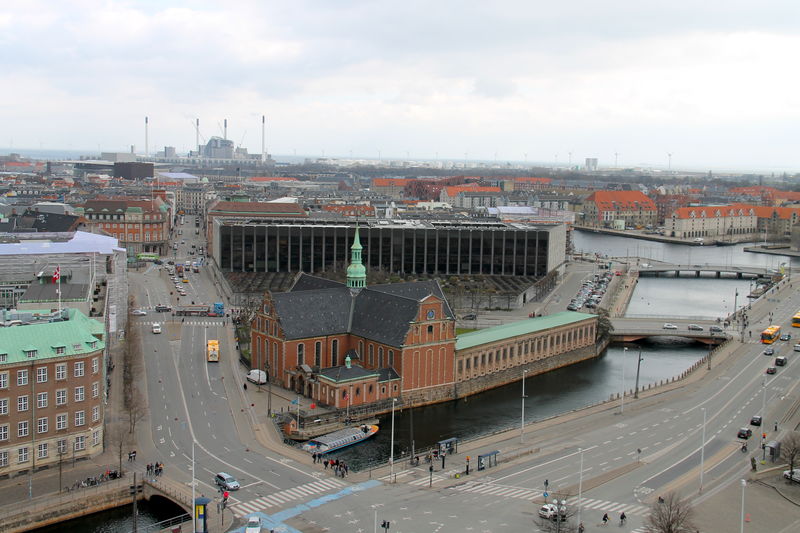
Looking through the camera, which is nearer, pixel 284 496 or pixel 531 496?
pixel 284 496

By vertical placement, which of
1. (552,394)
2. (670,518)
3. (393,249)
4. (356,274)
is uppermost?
(356,274)

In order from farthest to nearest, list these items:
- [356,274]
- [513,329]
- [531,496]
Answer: [513,329], [356,274], [531,496]

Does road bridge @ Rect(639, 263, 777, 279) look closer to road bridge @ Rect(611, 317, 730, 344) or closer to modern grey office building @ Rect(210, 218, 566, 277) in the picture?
modern grey office building @ Rect(210, 218, 566, 277)

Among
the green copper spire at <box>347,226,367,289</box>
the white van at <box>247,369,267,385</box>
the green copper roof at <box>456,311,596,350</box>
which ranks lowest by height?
the white van at <box>247,369,267,385</box>

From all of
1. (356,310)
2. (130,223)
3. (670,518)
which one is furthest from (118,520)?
(130,223)

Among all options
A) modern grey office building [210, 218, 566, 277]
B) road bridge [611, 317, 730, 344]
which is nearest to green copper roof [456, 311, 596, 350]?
road bridge [611, 317, 730, 344]

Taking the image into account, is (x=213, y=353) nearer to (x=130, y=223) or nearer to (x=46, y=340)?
(x=46, y=340)

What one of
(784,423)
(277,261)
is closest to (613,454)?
(784,423)
